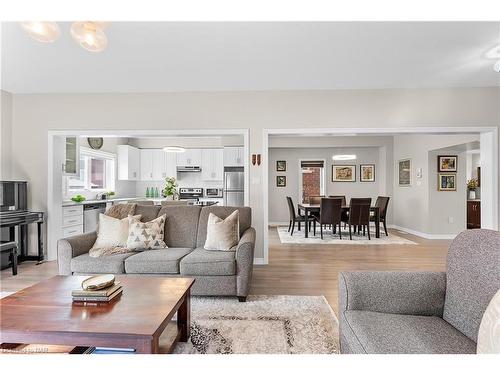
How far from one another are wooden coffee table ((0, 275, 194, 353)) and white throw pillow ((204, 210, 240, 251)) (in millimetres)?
968

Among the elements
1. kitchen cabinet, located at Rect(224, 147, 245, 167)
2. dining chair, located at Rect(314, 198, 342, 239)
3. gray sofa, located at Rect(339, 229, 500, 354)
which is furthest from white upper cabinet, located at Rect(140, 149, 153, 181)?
gray sofa, located at Rect(339, 229, 500, 354)

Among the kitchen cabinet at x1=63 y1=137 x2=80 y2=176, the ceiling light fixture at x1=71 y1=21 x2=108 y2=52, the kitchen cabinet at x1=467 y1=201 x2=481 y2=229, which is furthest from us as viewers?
the kitchen cabinet at x1=467 y1=201 x2=481 y2=229

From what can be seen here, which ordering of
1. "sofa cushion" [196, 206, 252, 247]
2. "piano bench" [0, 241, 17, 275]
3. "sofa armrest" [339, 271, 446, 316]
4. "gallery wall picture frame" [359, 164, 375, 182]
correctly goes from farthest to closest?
"gallery wall picture frame" [359, 164, 375, 182]
"piano bench" [0, 241, 17, 275]
"sofa cushion" [196, 206, 252, 247]
"sofa armrest" [339, 271, 446, 316]

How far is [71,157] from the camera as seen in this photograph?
16.6ft

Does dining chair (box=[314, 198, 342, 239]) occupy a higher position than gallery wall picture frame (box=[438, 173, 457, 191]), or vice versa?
gallery wall picture frame (box=[438, 173, 457, 191])

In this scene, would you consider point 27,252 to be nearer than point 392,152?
Yes

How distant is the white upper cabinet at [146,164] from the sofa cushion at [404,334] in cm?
740

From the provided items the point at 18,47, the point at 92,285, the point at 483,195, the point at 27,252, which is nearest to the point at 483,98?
the point at 483,195

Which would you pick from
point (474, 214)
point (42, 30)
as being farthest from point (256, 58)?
point (474, 214)

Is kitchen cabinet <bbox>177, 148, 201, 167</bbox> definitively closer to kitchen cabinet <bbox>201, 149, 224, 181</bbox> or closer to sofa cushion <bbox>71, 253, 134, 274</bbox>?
kitchen cabinet <bbox>201, 149, 224, 181</bbox>

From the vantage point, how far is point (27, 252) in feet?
14.3

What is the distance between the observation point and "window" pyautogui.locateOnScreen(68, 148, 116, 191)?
634cm
